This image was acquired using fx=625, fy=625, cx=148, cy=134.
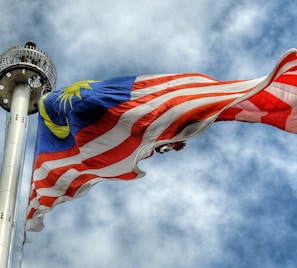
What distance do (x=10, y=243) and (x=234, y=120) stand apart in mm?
12001

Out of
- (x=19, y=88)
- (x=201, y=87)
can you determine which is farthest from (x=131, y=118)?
(x=19, y=88)

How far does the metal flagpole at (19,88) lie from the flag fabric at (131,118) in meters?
3.79

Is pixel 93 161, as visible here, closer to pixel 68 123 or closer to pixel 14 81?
pixel 68 123

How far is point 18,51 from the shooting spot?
1647 inches

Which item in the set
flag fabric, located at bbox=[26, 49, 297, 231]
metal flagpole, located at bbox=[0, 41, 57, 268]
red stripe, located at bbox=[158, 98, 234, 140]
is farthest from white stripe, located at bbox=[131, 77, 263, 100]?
metal flagpole, located at bbox=[0, 41, 57, 268]

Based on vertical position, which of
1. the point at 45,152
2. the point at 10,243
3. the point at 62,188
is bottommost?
the point at 10,243

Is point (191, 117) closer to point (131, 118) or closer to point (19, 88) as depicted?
point (131, 118)

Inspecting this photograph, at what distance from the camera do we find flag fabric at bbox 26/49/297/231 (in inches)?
1041

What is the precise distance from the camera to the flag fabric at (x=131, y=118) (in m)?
26.4

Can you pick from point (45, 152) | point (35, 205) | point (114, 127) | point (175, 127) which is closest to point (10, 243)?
point (35, 205)

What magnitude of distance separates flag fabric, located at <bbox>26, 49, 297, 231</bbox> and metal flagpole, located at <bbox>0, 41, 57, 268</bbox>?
379 cm

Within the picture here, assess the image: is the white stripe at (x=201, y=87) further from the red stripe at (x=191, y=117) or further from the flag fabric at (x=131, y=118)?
the red stripe at (x=191, y=117)

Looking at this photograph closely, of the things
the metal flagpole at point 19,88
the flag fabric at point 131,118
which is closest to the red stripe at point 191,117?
the flag fabric at point 131,118

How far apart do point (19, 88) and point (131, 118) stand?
14.9m
